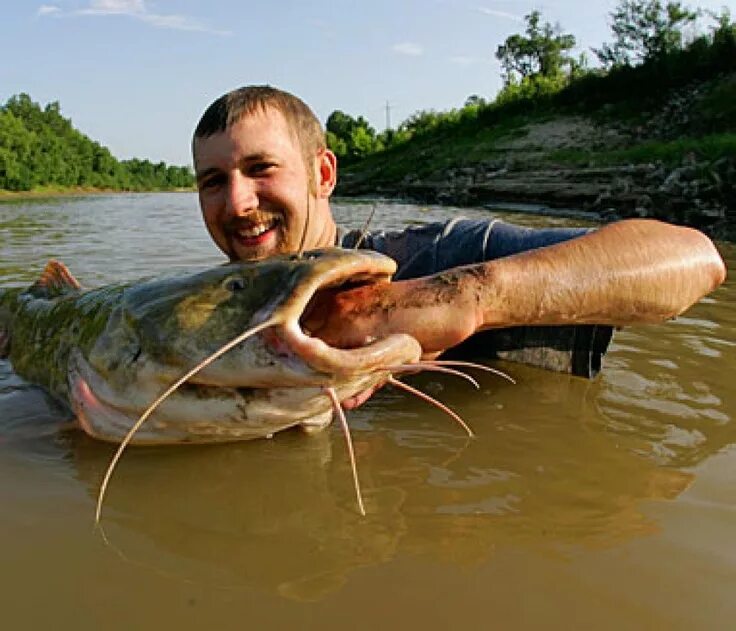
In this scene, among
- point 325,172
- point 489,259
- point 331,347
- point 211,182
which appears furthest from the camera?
point 325,172

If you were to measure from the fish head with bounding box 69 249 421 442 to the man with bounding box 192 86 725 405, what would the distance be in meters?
0.11

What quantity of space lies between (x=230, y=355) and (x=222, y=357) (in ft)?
0.09

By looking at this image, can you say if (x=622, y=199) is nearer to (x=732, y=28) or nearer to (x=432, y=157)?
(x=732, y=28)

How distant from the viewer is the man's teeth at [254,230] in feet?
9.32

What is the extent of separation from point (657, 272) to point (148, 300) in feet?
4.70

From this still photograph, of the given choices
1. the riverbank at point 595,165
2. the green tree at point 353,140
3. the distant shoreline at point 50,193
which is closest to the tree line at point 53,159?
the distant shoreline at point 50,193

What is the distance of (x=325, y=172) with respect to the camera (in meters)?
3.14

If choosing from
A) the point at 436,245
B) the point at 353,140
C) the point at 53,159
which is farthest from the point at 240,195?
the point at 53,159

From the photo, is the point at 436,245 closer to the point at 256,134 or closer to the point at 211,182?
the point at 256,134

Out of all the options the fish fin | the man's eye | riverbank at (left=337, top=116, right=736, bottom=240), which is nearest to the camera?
the man's eye

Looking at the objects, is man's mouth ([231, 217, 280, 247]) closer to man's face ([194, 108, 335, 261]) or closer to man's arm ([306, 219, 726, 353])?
man's face ([194, 108, 335, 261])

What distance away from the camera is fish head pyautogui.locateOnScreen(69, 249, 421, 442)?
153 cm

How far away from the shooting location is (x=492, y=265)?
193 centimetres

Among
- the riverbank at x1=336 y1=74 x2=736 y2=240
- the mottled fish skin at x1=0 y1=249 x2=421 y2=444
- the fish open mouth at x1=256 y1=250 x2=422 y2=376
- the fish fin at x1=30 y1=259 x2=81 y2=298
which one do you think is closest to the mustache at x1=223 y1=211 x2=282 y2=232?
the mottled fish skin at x1=0 y1=249 x2=421 y2=444
